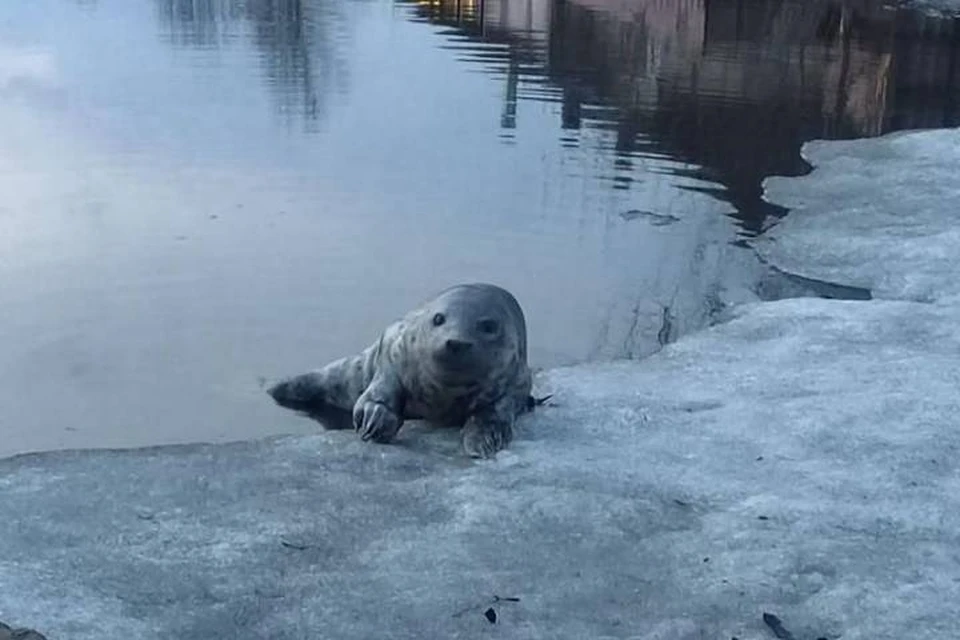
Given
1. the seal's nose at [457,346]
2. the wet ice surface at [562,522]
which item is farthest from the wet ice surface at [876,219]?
the seal's nose at [457,346]

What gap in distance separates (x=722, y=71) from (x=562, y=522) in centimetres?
1330

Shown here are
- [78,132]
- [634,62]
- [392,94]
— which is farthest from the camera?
[634,62]

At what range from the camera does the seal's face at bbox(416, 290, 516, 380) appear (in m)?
6.41

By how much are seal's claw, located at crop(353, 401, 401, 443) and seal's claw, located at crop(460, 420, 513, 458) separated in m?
0.29

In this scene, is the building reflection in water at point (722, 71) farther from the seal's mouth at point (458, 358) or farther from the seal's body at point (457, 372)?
the seal's mouth at point (458, 358)

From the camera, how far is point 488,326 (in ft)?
21.2

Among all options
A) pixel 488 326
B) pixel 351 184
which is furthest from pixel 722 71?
pixel 488 326

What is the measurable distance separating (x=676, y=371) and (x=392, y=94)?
29.6 ft

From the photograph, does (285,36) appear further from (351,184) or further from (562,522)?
(562,522)

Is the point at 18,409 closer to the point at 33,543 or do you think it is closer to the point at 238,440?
the point at 238,440

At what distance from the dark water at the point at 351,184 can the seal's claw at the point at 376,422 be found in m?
0.49

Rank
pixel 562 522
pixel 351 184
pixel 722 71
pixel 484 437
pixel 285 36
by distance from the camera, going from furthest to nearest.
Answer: pixel 285 36 → pixel 722 71 → pixel 351 184 → pixel 484 437 → pixel 562 522

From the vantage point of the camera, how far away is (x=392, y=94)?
52.2 feet

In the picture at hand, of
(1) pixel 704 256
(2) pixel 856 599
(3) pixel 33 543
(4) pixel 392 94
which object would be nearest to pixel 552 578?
(2) pixel 856 599
